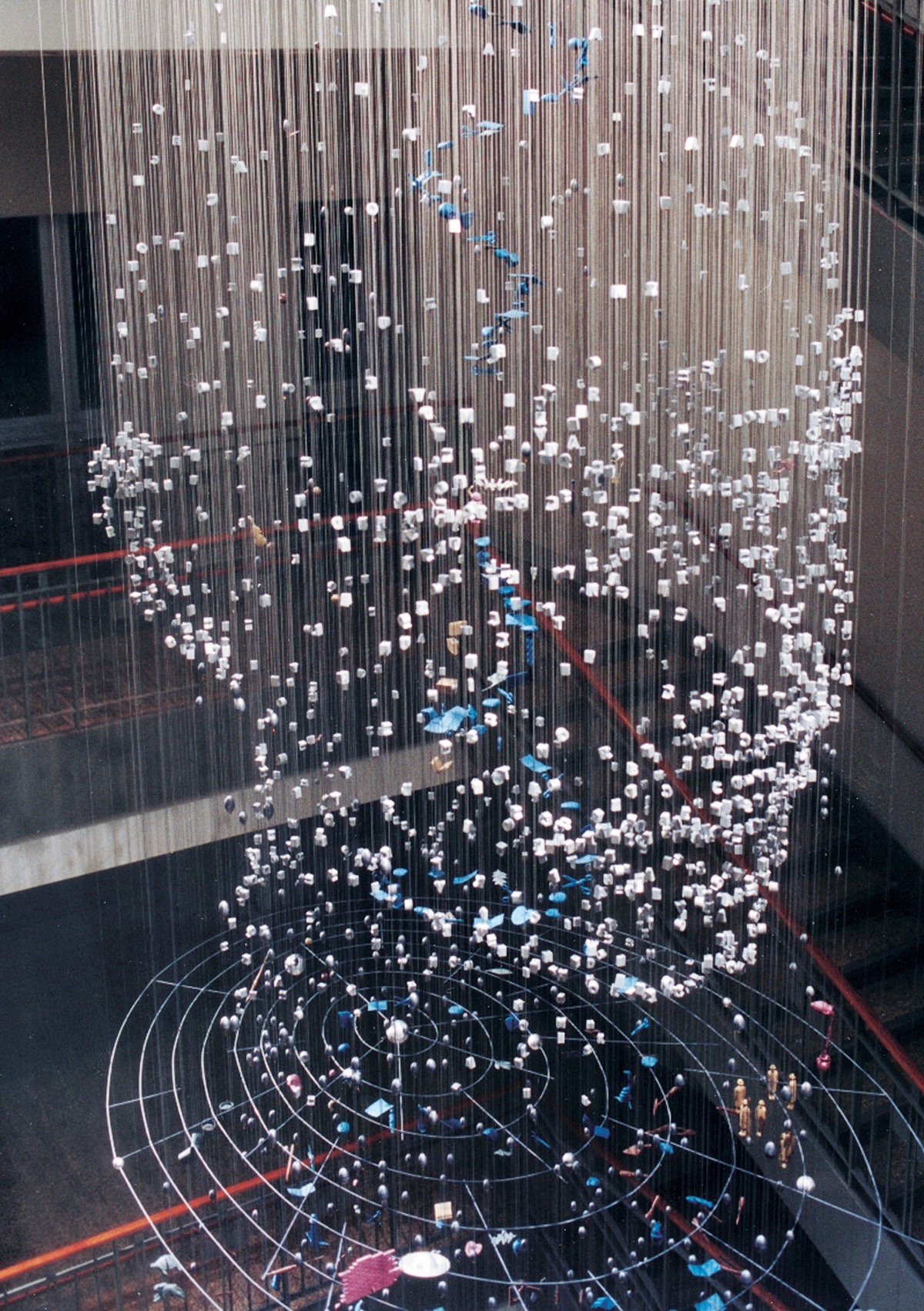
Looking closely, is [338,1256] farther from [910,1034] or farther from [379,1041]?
[910,1034]

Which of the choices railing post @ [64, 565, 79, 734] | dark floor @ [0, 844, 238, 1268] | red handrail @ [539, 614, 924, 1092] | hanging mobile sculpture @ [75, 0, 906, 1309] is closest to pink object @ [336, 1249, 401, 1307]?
hanging mobile sculpture @ [75, 0, 906, 1309]

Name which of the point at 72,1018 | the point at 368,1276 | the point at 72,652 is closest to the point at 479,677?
the point at 72,652

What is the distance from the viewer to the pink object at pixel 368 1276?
4301 mm

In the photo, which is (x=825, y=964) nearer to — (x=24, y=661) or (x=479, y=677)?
(x=479, y=677)

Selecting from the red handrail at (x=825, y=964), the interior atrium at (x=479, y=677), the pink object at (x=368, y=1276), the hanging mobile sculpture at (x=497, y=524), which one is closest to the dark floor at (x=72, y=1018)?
the interior atrium at (x=479, y=677)

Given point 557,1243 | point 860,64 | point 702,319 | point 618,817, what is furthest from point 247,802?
point 860,64

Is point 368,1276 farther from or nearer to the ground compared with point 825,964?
nearer to the ground

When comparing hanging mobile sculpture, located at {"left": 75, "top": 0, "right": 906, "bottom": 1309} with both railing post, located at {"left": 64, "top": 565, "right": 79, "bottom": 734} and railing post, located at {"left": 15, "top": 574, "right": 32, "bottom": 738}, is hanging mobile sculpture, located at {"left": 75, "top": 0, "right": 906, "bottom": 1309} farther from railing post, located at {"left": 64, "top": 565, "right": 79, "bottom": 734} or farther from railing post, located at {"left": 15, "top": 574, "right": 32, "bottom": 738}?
railing post, located at {"left": 15, "top": 574, "right": 32, "bottom": 738}

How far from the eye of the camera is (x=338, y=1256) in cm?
435

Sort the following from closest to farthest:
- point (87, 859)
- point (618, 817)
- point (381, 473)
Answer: point (87, 859) → point (618, 817) → point (381, 473)

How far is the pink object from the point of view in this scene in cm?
430

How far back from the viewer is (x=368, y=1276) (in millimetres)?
4324

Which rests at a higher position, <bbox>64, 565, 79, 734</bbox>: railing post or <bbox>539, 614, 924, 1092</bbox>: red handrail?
<bbox>64, 565, 79, 734</bbox>: railing post

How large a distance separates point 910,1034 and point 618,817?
1231mm
